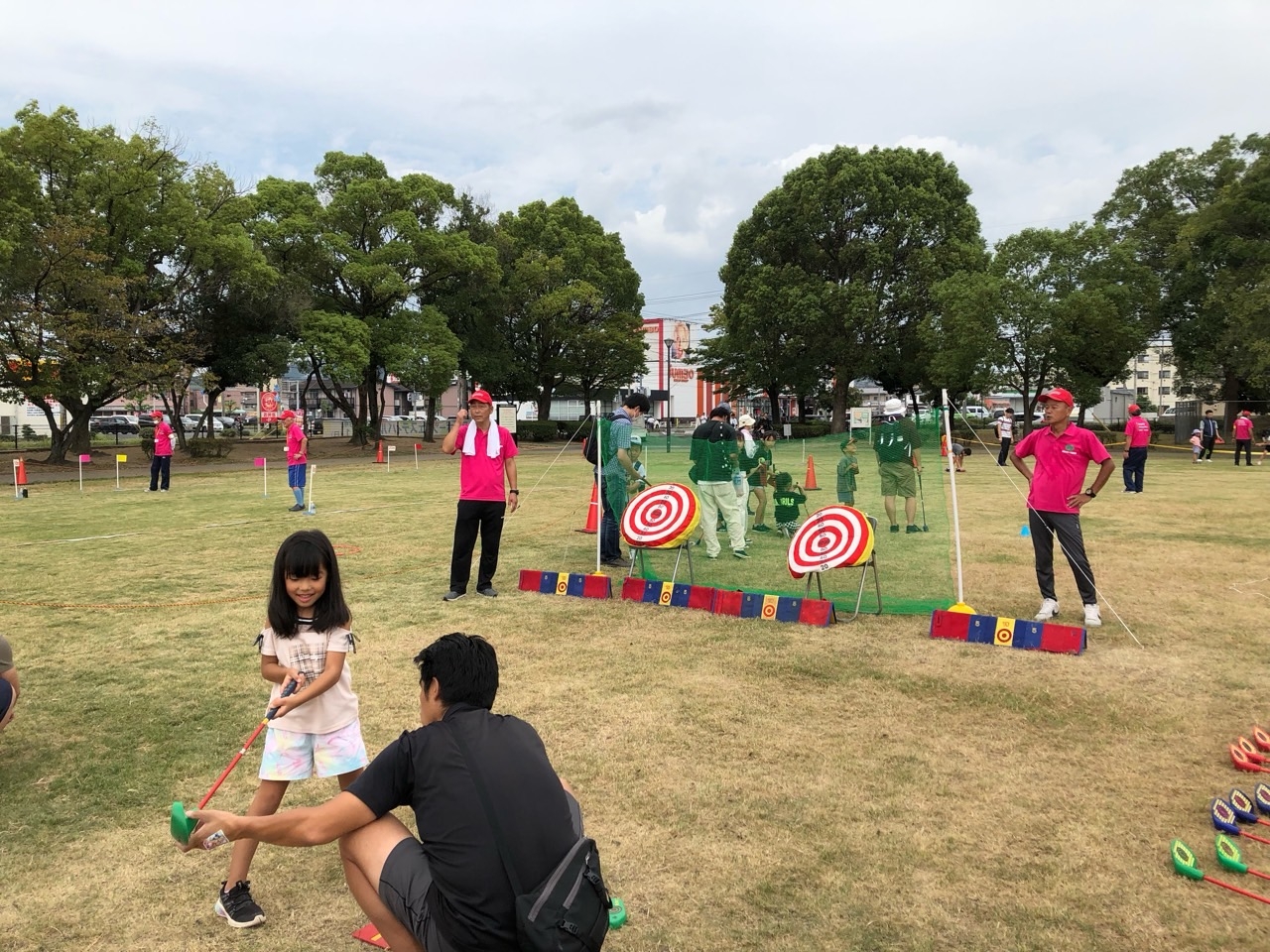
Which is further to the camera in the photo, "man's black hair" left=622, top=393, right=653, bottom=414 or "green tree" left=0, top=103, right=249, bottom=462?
"green tree" left=0, top=103, right=249, bottom=462

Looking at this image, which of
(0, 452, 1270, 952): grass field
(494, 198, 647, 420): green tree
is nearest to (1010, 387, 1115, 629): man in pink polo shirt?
(0, 452, 1270, 952): grass field

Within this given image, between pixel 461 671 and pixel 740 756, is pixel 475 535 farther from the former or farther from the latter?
pixel 461 671

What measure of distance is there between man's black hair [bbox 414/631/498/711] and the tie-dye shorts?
1144mm

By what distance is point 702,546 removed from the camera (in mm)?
10930

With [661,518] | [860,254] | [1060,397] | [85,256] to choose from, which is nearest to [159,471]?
[85,256]

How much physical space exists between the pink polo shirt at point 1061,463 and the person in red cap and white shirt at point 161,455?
17619mm

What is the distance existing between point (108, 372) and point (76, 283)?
264 cm

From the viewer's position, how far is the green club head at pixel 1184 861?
3406mm

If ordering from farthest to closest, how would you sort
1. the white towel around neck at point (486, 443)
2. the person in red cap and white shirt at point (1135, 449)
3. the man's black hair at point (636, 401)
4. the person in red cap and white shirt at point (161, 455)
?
the person in red cap and white shirt at point (161, 455)
the person in red cap and white shirt at point (1135, 449)
the man's black hair at point (636, 401)
the white towel around neck at point (486, 443)

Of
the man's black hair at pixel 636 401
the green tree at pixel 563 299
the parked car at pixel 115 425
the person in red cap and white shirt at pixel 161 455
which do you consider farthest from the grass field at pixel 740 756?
the parked car at pixel 115 425

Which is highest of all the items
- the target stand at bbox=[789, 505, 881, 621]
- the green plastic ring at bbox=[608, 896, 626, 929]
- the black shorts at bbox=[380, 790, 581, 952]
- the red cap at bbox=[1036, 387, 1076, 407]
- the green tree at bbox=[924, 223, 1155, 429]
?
the green tree at bbox=[924, 223, 1155, 429]

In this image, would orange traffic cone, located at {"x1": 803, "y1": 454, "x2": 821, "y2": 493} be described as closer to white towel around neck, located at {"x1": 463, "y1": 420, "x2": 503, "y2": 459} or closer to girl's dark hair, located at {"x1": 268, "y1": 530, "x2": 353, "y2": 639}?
white towel around neck, located at {"x1": 463, "y1": 420, "x2": 503, "y2": 459}

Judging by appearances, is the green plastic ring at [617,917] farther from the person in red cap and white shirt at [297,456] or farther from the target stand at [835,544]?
the person in red cap and white shirt at [297,456]

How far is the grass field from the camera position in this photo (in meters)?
3.25
